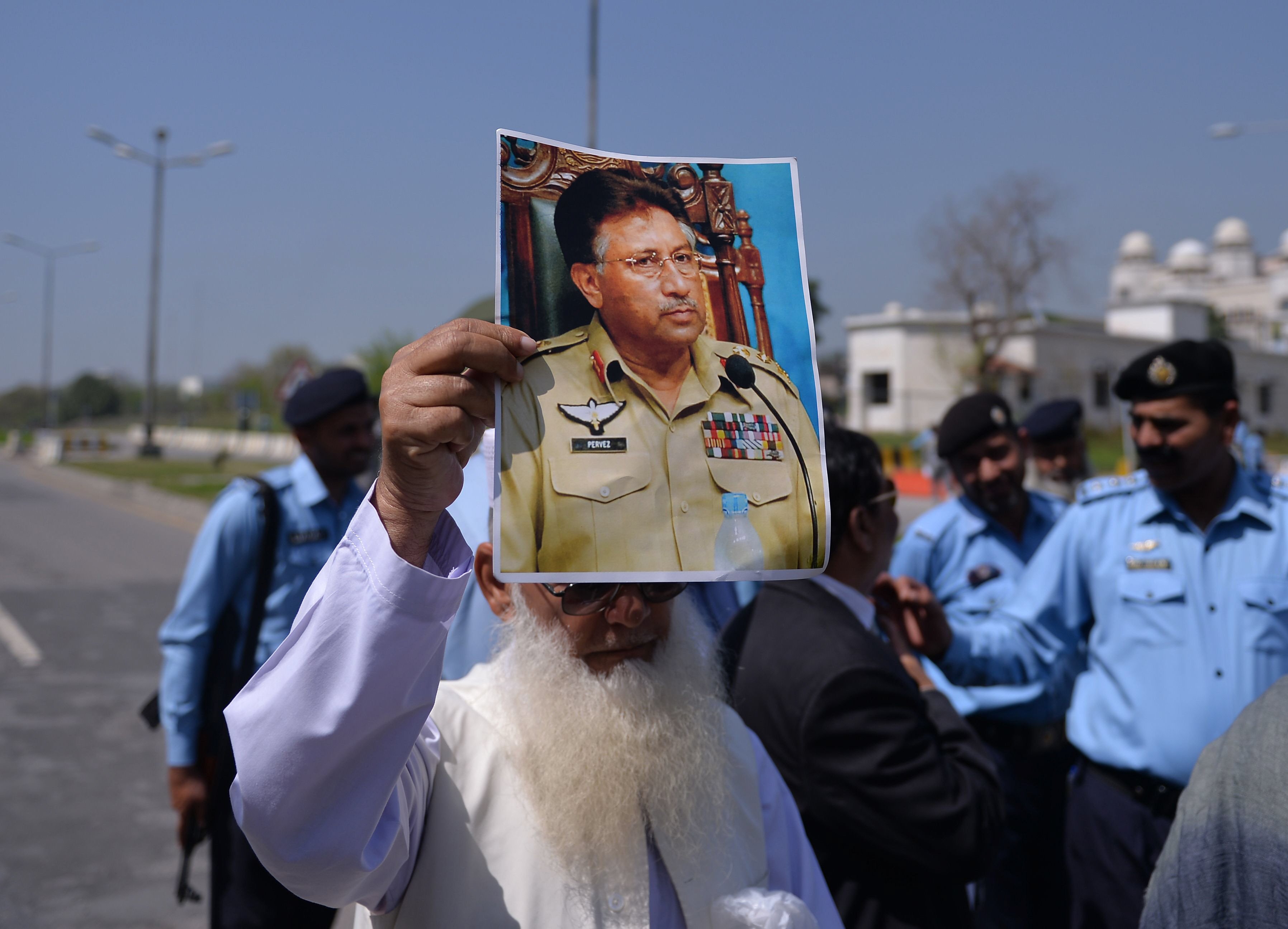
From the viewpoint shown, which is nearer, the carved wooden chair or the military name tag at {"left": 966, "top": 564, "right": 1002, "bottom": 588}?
the carved wooden chair

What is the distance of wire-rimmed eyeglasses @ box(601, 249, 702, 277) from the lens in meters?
1.48

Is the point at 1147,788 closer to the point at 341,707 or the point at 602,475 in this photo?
the point at 602,475

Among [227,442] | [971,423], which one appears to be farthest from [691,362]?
[227,442]

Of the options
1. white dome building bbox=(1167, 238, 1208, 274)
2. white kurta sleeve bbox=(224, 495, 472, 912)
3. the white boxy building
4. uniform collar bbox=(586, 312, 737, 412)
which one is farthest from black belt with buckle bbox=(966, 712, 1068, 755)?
white dome building bbox=(1167, 238, 1208, 274)

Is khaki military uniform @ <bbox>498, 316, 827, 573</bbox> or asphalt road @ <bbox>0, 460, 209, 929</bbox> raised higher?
khaki military uniform @ <bbox>498, 316, 827, 573</bbox>

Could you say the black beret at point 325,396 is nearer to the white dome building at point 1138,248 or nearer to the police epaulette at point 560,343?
the police epaulette at point 560,343

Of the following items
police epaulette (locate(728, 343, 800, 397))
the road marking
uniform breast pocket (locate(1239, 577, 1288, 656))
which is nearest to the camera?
police epaulette (locate(728, 343, 800, 397))

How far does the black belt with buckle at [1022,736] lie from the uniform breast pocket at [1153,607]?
0.83m

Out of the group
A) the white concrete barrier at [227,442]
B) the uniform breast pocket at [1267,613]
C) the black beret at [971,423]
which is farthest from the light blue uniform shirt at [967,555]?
the white concrete barrier at [227,442]

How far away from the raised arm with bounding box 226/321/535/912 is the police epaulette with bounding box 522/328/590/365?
0.10 ft

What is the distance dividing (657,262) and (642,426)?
0.83 ft

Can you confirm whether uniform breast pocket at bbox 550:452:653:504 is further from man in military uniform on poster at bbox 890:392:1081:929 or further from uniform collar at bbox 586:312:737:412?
man in military uniform on poster at bbox 890:392:1081:929

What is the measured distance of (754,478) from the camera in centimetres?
141

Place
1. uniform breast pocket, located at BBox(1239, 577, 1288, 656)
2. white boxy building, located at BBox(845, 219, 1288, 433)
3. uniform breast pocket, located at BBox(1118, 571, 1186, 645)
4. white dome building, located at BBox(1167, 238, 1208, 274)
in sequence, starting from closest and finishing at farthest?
1. uniform breast pocket, located at BBox(1239, 577, 1288, 656)
2. uniform breast pocket, located at BBox(1118, 571, 1186, 645)
3. white boxy building, located at BBox(845, 219, 1288, 433)
4. white dome building, located at BBox(1167, 238, 1208, 274)
